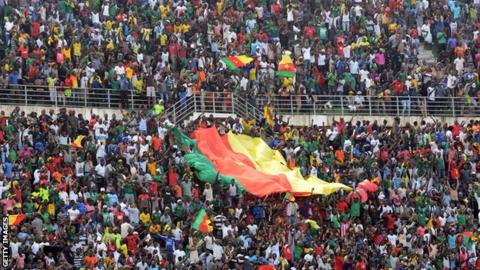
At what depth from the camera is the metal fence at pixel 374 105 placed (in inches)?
2571

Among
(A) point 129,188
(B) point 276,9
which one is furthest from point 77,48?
(B) point 276,9

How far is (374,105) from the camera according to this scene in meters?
66.0

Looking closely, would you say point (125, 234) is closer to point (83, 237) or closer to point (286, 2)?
point (83, 237)

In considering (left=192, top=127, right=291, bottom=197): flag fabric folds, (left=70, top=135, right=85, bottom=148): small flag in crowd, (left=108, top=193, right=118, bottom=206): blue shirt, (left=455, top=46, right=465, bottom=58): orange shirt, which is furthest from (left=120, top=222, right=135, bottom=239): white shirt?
(left=455, top=46, right=465, bottom=58): orange shirt

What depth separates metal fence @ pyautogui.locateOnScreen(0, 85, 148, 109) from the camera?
6188cm

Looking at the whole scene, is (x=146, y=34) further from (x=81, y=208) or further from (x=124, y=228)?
(x=124, y=228)

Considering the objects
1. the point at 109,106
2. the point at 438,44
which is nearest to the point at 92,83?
the point at 109,106

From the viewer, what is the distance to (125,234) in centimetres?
5584

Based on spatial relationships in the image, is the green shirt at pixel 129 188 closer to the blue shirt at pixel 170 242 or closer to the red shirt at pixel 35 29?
the blue shirt at pixel 170 242

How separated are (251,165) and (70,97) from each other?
4.84 metres

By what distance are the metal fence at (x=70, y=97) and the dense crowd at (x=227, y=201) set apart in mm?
675

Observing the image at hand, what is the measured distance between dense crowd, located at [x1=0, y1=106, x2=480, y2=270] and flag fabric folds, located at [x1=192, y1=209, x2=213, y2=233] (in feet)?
0.56

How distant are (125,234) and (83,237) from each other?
113 cm

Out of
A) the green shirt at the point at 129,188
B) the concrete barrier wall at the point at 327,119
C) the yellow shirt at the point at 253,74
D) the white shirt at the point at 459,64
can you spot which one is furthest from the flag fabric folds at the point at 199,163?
the white shirt at the point at 459,64
